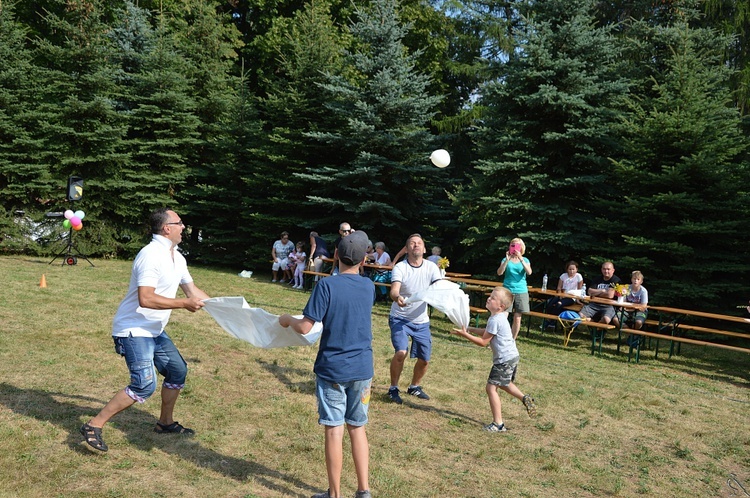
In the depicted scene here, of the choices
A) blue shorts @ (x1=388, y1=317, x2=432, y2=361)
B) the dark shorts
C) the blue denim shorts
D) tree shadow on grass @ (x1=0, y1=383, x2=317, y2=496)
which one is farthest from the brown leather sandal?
the dark shorts

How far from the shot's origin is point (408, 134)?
17.1 m

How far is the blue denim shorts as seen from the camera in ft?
13.6

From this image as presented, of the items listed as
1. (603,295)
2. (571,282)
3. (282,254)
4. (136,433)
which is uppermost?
(571,282)

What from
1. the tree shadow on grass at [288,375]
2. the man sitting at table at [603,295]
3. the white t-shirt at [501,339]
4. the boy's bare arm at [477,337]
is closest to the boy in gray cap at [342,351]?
the boy's bare arm at [477,337]

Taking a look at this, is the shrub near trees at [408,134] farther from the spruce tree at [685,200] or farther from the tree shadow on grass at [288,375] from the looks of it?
the tree shadow on grass at [288,375]

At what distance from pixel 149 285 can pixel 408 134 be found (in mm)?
13125

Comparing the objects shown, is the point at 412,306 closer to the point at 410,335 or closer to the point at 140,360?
the point at 410,335

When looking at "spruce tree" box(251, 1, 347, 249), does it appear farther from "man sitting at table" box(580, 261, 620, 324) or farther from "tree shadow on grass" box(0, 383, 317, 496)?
"tree shadow on grass" box(0, 383, 317, 496)

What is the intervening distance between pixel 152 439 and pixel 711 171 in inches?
463

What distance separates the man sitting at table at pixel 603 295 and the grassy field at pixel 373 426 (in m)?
1.39

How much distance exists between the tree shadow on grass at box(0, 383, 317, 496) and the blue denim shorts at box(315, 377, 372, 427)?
0.76 metres

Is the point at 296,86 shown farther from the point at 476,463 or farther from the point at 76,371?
the point at 476,463

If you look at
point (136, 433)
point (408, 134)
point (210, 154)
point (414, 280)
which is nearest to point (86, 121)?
point (210, 154)

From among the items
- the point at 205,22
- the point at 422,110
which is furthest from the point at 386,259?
the point at 205,22
